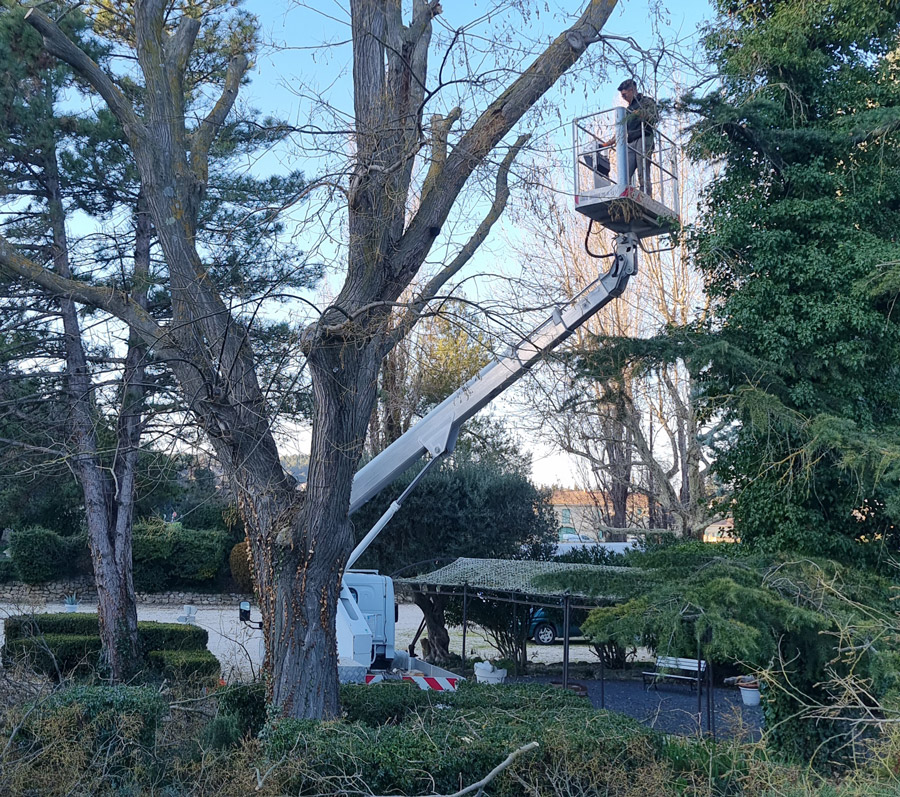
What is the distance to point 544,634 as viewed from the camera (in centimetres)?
2192

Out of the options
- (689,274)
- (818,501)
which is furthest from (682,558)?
(689,274)

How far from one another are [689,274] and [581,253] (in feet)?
9.97

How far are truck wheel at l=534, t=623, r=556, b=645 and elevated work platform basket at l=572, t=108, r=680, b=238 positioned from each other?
1430 cm

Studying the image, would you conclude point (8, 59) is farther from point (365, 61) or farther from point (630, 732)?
point (630, 732)

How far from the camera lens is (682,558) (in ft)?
30.0

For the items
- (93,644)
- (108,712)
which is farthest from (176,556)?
(108,712)

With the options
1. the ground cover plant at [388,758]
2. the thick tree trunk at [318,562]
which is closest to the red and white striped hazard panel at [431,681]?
the thick tree trunk at [318,562]

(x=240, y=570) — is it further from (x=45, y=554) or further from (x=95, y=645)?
(x=95, y=645)

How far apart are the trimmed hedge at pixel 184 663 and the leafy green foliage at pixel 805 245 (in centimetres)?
815

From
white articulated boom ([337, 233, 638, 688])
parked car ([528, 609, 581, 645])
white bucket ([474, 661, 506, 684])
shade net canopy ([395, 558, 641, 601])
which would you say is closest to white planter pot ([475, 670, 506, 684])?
white bucket ([474, 661, 506, 684])

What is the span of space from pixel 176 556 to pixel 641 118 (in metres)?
23.0

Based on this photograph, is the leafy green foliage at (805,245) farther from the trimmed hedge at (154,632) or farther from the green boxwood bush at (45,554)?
the green boxwood bush at (45,554)

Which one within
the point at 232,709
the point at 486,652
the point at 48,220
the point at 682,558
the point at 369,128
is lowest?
the point at 486,652

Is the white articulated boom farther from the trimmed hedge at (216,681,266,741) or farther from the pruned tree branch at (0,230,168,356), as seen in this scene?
the pruned tree branch at (0,230,168,356)
